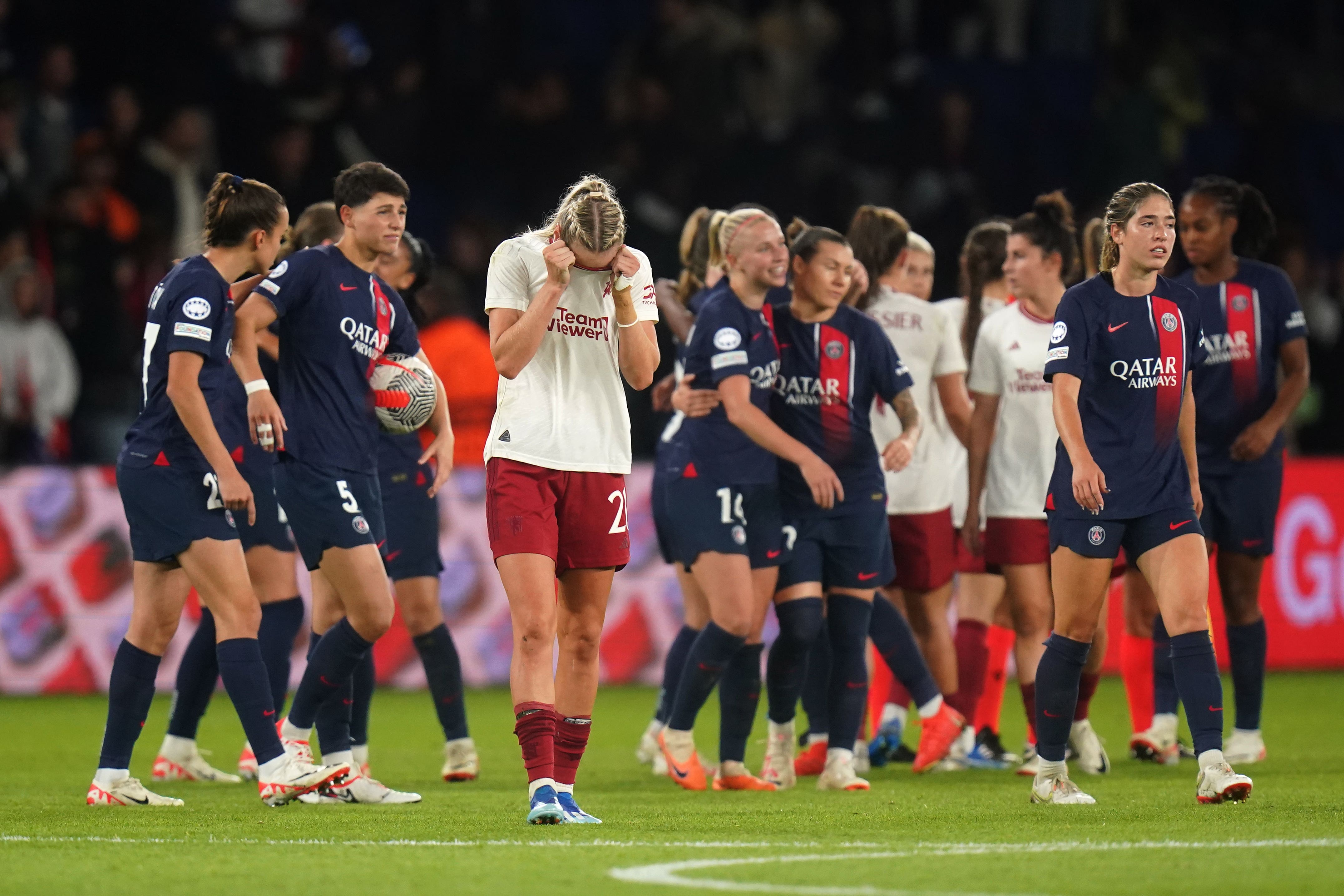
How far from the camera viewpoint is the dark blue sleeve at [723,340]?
7.48 metres

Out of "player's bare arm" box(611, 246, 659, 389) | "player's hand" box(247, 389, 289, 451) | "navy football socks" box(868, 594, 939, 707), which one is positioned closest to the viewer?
"player's bare arm" box(611, 246, 659, 389)

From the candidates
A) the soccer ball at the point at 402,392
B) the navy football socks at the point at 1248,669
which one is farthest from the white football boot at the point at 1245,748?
the soccer ball at the point at 402,392

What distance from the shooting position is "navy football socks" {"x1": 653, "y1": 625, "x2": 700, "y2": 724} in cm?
851

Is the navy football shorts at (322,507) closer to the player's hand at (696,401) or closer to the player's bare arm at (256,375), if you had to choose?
the player's bare arm at (256,375)

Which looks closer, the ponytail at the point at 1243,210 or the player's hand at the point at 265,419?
the player's hand at the point at 265,419

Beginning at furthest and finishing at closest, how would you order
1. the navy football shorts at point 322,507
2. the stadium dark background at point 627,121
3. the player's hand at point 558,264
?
1. the stadium dark background at point 627,121
2. the navy football shorts at point 322,507
3. the player's hand at point 558,264

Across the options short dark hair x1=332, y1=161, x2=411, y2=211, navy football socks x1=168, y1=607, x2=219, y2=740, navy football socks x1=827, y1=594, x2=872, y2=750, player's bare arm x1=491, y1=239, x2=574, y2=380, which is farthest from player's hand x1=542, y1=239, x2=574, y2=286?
navy football socks x1=168, y1=607, x2=219, y2=740

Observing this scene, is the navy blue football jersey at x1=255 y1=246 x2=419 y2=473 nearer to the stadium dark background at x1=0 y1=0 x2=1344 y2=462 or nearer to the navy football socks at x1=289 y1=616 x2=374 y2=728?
the navy football socks at x1=289 y1=616 x2=374 y2=728

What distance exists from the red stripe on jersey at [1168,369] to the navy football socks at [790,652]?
67.9 inches

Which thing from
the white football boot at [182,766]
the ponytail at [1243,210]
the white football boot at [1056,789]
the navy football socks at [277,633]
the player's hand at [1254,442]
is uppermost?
the ponytail at [1243,210]

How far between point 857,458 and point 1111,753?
95.6 inches

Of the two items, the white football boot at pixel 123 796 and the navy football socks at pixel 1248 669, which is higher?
the navy football socks at pixel 1248 669

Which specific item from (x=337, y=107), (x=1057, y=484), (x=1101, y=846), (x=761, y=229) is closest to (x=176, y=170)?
(x=337, y=107)

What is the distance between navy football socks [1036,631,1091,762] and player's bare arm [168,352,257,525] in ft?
9.35
